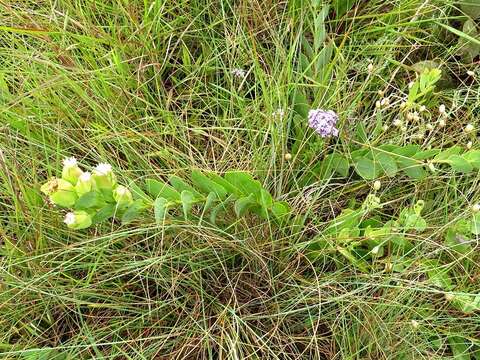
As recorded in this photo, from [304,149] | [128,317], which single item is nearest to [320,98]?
[304,149]

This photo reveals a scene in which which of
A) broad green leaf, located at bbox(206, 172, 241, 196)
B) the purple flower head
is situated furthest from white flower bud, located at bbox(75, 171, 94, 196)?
the purple flower head

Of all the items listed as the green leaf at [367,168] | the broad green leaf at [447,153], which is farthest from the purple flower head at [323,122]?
the broad green leaf at [447,153]

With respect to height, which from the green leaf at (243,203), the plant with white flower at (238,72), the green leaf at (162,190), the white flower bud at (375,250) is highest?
the green leaf at (162,190)

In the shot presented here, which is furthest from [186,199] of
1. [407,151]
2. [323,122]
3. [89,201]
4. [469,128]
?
[469,128]

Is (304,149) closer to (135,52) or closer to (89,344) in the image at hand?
(135,52)

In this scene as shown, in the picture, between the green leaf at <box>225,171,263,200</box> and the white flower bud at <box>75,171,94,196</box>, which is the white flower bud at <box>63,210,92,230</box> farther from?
the green leaf at <box>225,171,263,200</box>

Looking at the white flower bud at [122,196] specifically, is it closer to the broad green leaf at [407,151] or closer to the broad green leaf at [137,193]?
the broad green leaf at [137,193]
